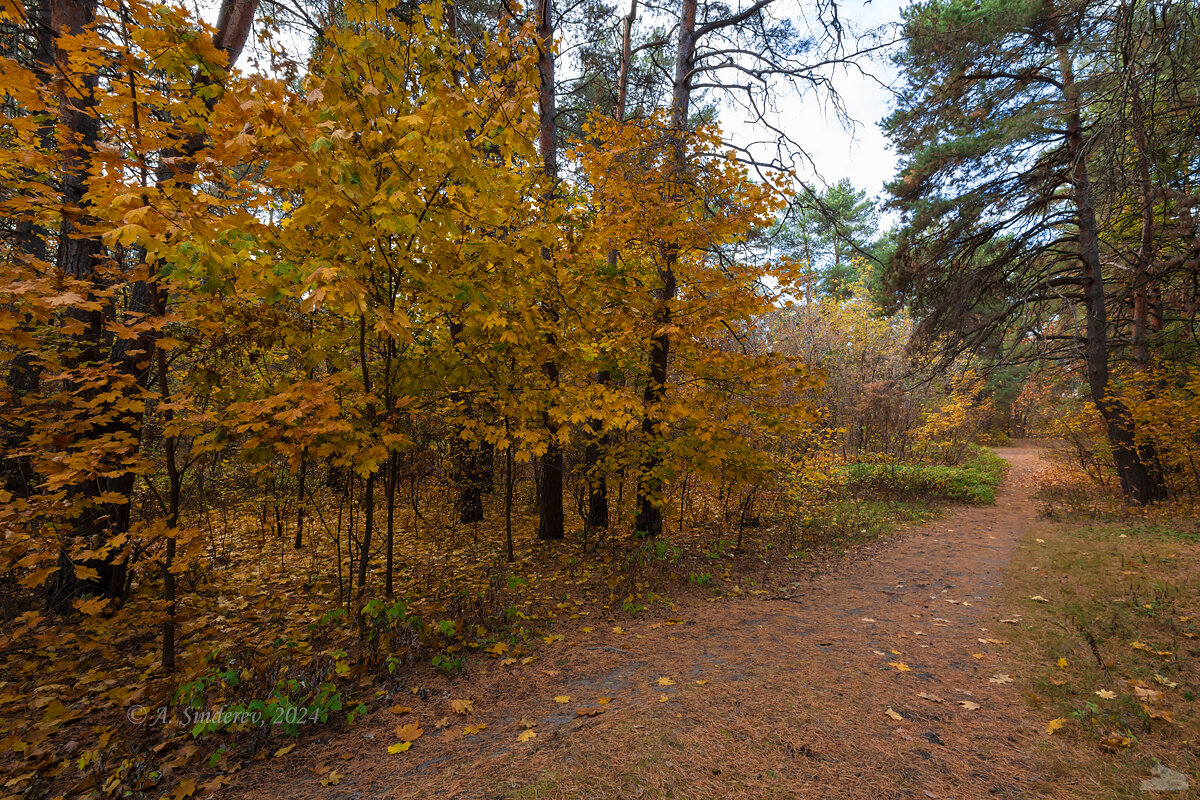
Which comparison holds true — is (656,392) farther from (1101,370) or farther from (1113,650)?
(1101,370)

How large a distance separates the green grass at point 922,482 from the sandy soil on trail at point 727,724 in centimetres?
848

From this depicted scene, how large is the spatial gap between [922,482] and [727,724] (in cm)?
1243

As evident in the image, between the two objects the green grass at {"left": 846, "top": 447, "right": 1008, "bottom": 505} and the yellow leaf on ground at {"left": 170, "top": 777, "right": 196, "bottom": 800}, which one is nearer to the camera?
the yellow leaf on ground at {"left": 170, "top": 777, "right": 196, "bottom": 800}

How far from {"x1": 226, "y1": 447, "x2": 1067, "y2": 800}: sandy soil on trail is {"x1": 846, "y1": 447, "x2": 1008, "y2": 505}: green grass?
8.48 metres

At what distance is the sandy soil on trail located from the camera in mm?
2439

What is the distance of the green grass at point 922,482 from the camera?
40.0 ft

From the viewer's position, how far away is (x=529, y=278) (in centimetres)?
460

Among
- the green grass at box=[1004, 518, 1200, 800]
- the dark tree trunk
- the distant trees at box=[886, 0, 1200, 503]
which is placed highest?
the distant trees at box=[886, 0, 1200, 503]

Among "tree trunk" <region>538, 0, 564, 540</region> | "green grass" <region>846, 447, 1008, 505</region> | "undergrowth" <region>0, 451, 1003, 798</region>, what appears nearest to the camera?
"undergrowth" <region>0, 451, 1003, 798</region>

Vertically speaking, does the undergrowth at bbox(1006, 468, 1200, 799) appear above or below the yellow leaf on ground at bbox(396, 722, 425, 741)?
above

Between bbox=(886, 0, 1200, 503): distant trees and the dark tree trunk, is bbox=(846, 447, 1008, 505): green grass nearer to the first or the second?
bbox=(886, 0, 1200, 503): distant trees

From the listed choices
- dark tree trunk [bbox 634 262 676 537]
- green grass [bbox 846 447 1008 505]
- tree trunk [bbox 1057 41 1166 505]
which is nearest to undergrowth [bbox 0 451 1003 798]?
dark tree trunk [bbox 634 262 676 537]

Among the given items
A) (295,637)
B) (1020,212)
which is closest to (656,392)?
(295,637)

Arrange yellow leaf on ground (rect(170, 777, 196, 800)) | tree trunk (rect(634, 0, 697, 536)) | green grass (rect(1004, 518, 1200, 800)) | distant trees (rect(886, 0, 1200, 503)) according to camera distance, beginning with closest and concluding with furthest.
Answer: yellow leaf on ground (rect(170, 777, 196, 800)), green grass (rect(1004, 518, 1200, 800)), tree trunk (rect(634, 0, 697, 536)), distant trees (rect(886, 0, 1200, 503))
